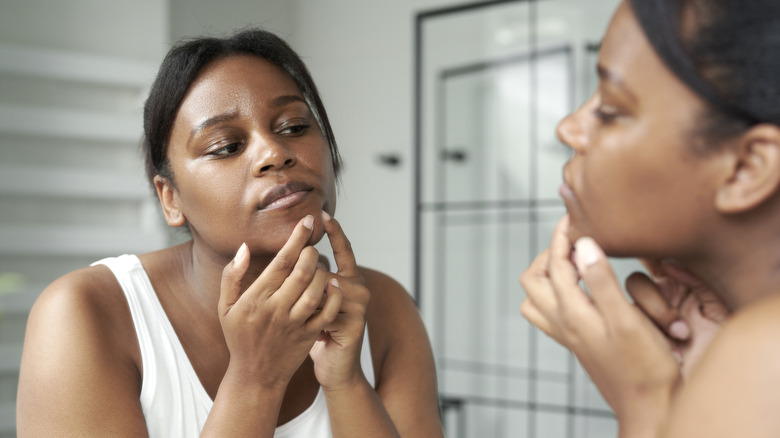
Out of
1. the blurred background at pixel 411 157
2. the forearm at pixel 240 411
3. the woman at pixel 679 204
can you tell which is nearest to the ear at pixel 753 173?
the woman at pixel 679 204

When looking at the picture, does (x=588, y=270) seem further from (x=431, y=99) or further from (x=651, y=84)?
(x=431, y=99)

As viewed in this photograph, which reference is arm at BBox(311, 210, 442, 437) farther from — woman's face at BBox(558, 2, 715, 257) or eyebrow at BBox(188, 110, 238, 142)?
woman's face at BBox(558, 2, 715, 257)

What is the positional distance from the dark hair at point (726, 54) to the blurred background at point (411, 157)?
6.71 ft

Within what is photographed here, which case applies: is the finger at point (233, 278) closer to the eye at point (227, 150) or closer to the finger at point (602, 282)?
the eye at point (227, 150)

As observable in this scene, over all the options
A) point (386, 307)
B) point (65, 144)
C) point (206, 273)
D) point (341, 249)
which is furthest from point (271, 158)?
point (65, 144)

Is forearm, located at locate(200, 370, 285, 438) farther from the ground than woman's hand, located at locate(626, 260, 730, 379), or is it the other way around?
woman's hand, located at locate(626, 260, 730, 379)

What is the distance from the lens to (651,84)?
581 mm

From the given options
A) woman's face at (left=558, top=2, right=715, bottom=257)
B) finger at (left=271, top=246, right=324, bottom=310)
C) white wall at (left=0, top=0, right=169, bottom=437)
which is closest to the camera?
woman's face at (left=558, top=2, right=715, bottom=257)

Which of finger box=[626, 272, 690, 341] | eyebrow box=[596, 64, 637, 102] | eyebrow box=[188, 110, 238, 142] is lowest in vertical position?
finger box=[626, 272, 690, 341]

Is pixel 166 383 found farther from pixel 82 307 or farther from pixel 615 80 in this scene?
pixel 615 80

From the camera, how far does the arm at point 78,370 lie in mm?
911

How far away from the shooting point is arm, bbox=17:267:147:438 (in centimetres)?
91

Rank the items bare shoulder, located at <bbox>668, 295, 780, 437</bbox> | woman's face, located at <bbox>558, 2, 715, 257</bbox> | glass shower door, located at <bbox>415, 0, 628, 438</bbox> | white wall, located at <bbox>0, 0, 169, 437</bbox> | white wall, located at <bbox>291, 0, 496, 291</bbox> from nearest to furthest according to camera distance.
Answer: bare shoulder, located at <bbox>668, 295, 780, 437</bbox>
woman's face, located at <bbox>558, 2, 715, 257</bbox>
white wall, located at <bbox>0, 0, 169, 437</bbox>
glass shower door, located at <bbox>415, 0, 628, 438</bbox>
white wall, located at <bbox>291, 0, 496, 291</bbox>

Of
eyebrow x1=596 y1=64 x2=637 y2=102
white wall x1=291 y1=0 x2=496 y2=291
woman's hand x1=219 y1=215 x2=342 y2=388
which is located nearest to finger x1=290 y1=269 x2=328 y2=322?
woman's hand x1=219 y1=215 x2=342 y2=388
